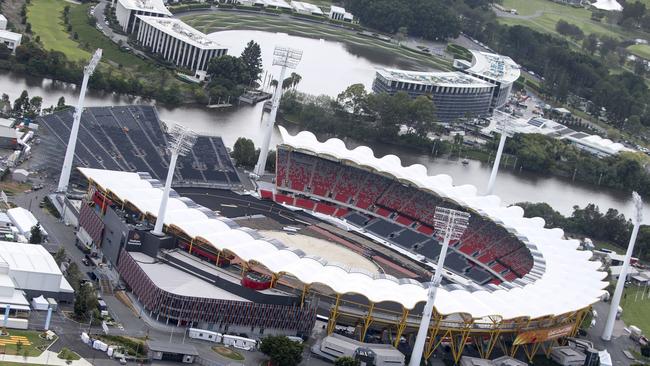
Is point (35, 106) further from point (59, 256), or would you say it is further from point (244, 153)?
point (59, 256)

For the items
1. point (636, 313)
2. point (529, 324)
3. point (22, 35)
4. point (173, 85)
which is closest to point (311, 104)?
point (173, 85)

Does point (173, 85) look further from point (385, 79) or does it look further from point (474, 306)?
point (474, 306)

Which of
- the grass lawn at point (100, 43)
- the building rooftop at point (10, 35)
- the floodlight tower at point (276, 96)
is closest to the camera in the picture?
the floodlight tower at point (276, 96)

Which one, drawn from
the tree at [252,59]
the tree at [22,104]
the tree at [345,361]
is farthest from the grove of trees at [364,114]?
the tree at [345,361]

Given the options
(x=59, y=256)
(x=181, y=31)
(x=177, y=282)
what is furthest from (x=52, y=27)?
(x=177, y=282)

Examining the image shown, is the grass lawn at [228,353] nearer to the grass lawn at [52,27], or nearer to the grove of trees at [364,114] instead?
the grove of trees at [364,114]

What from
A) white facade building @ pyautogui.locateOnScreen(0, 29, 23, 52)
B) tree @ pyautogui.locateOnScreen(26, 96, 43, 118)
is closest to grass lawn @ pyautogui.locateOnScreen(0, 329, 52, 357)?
tree @ pyautogui.locateOnScreen(26, 96, 43, 118)

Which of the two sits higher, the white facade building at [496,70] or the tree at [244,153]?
the white facade building at [496,70]
